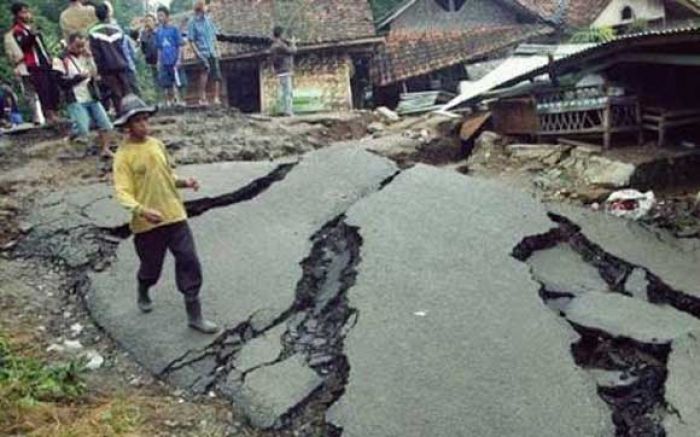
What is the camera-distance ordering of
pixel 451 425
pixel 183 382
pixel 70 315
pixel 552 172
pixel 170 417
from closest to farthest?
pixel 451 425
pixel 170 417
pixel 183 382
pixel 70 315
pixel 552 172

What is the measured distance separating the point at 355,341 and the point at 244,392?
0.85 metres

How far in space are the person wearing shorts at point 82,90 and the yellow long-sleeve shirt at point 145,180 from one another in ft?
13.9

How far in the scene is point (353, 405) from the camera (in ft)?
13.7

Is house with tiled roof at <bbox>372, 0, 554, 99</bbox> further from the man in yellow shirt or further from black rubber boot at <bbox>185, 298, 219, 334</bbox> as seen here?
black rubber boot at <bbox>185, 298, 219, 334</bbox>

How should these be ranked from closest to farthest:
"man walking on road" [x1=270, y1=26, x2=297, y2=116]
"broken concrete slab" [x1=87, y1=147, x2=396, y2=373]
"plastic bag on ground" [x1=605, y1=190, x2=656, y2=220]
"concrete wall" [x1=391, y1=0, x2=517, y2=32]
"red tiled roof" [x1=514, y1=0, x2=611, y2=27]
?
1. "broken concrete slab" [x1=87, y1=147, x2=396, y2=373]
2. "plastic bag on ground" [x1=605, y1=190, x2=656, y2=220]
3. "man walking on road" [x1=270, y1=26, x2=297, y2=116]
4. "red tiled roof" [x1=514, y1=0, x2=611, y2=27]
5. "concrete wall" [x1=391, y1=0, x2=517, y2=32]

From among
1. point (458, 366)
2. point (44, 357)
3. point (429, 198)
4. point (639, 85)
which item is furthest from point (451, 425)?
point (639, 85)

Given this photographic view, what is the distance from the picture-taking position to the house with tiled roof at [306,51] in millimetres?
18047

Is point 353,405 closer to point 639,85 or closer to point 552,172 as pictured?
point 552,172

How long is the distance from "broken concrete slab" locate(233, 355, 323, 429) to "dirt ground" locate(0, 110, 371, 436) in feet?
0.35

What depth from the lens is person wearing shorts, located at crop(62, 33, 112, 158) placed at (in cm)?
852

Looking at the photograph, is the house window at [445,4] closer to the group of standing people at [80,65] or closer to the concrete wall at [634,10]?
the concrete wall at [634,10]

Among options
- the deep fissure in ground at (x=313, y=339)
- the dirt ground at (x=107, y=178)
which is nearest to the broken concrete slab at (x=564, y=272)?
the dirt ground at (x=107, y=178)

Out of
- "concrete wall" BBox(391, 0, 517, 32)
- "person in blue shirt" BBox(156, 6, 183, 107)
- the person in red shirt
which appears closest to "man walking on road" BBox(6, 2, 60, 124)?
the person in red shirt

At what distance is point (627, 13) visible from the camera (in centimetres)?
2248
